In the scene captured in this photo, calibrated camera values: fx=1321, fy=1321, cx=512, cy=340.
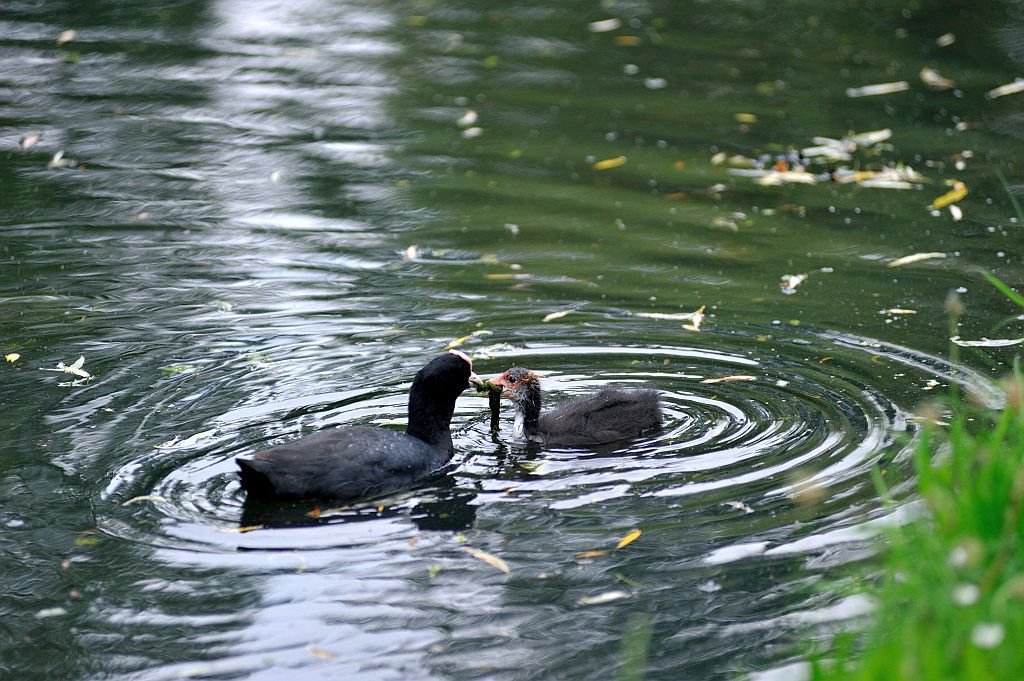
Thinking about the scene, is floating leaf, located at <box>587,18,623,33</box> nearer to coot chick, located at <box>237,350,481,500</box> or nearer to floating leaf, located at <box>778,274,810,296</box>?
floating leaf, located at <box>778,274,810,296</box>

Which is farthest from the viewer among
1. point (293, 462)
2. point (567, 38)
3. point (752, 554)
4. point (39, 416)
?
point (567, 38)

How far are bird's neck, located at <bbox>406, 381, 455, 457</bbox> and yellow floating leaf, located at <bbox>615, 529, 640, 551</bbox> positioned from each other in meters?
1.68

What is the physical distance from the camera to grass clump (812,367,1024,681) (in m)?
4.09

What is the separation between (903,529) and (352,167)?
30.7ft

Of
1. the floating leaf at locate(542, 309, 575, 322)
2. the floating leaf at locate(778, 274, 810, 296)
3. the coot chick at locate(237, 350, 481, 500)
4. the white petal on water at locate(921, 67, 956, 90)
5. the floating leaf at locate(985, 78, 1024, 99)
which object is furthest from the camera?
the white petal on water at locate(921, 67, 956, 90)

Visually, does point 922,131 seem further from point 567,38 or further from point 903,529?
point 903,529

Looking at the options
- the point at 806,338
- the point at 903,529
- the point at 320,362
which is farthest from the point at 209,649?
the point at 806,338

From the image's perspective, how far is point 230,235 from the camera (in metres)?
12.1

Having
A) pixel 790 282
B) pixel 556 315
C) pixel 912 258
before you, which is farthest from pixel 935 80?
pixel 556 315

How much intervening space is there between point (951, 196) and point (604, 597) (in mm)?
7869

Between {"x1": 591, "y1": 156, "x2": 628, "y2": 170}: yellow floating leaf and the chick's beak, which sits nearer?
the chick's beak

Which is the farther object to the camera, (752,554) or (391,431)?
(391,431)

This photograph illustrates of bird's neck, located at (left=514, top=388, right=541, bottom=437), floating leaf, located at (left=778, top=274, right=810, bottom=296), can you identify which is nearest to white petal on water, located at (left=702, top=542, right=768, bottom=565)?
bird's neck, located at (left=514, top=388, right=541, bottom=437)

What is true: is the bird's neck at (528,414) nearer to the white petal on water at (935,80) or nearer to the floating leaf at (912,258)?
the floating leaf at (912,258)
